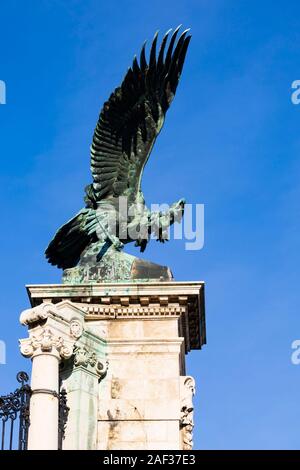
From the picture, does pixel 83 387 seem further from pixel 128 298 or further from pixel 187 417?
pixel 187 417

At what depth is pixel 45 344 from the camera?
24.8m

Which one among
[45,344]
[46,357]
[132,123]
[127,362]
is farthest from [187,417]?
[132,123]

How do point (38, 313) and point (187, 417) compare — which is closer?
point (38, 313)

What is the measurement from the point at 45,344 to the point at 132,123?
19.1 ft

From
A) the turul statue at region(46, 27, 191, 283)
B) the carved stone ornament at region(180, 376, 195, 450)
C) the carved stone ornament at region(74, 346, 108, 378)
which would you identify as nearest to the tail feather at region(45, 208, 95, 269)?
the turul statue at region(46, 27, 191, 283)

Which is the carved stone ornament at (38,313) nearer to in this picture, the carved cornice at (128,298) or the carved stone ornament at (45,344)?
the carved stone ornament at (45,344)

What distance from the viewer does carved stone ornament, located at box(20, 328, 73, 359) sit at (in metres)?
24.9

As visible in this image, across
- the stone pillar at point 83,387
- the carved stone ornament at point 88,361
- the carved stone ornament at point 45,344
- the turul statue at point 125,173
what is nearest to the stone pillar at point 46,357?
the carved stone ornament at point 45,344

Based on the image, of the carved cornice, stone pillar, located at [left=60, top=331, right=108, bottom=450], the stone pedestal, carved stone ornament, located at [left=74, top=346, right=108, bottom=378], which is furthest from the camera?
the carved cornice

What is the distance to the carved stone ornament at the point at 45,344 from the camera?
81.6ft

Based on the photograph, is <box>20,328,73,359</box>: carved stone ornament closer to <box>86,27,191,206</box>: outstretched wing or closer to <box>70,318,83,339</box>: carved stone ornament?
<box>70,318,83,339</box>: carved stone ornament

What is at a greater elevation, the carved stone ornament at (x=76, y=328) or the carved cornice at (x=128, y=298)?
the carved cornice at (x=128, y=298)

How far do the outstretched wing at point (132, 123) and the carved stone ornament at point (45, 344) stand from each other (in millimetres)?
4190
